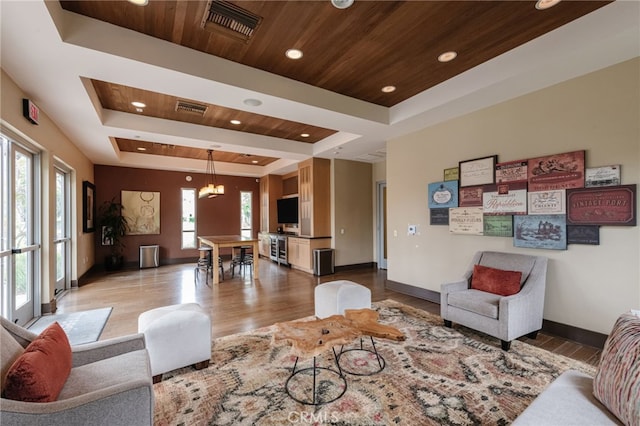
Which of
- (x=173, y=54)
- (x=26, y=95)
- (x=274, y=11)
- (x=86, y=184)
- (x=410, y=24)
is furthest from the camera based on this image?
(x=86, y=184)

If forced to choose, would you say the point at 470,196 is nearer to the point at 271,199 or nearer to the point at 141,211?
the point at 271,199

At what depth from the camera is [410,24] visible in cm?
264

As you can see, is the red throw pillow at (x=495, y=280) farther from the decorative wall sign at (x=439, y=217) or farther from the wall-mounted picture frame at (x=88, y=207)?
the wall-mounted picture frame at (x=88, y=207)

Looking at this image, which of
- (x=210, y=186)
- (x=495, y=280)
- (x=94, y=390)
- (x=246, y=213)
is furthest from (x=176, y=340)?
(x=246, y=213)

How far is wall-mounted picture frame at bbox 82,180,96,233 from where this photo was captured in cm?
644

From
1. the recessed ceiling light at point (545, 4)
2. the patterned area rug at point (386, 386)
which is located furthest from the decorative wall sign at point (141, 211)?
the recessed ceiling light at point (545, 4)

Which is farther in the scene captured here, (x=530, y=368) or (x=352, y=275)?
(x=352, y=275)

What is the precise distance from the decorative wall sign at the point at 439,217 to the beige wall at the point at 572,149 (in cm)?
13

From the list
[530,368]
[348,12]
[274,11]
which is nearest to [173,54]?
[274,11]

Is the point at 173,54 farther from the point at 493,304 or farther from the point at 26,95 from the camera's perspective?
the point at 493,304

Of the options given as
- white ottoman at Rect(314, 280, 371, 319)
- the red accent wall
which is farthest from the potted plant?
white ottoman at Rect(314, 280, 371, 319)

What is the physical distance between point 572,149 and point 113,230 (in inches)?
375

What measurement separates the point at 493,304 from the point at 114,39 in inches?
181

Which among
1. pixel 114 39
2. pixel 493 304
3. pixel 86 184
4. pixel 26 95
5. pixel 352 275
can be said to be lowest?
pixel 352 275
